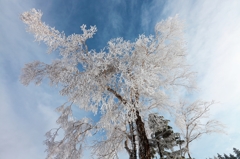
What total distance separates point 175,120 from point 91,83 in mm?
6370

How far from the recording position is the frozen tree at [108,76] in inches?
239

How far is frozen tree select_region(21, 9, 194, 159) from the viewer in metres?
6.07

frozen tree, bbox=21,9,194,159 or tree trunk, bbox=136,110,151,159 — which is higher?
frozen tree, bbox=21,9,194,159

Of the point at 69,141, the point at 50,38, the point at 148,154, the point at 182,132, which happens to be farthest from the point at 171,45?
the point at 182,132

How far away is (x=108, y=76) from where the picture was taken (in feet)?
21.3

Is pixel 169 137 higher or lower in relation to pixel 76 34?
higher

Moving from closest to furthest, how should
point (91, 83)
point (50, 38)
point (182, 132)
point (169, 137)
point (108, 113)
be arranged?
1. point (91, 83)
2. point (108, 113)
3. point (50, 38)
4. point (182, 132)
5. point (169, 137)

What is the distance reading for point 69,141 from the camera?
7.29m

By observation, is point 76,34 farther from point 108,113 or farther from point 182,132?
point 182,132

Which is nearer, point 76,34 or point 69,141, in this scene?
point 76,34

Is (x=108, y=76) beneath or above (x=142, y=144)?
above

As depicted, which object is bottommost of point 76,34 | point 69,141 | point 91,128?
point 69,141

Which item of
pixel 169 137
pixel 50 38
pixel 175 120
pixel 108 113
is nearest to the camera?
pixel 108 113

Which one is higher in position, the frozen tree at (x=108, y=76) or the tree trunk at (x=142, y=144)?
the frozen tree at (x=108, y=76)
